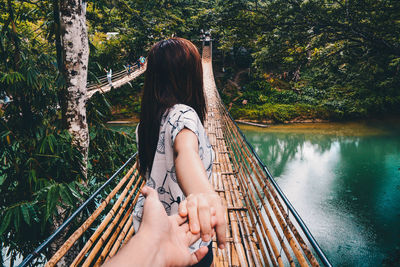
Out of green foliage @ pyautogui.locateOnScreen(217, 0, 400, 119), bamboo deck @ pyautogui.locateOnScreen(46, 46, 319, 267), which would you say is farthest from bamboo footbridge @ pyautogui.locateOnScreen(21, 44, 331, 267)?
green foliage @ pyautogui.locateOnScreen(217, 0, 400, 119)

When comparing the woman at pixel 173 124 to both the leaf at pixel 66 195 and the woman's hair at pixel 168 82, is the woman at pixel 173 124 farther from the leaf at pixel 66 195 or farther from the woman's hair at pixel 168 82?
the leaf at pixel 66 195

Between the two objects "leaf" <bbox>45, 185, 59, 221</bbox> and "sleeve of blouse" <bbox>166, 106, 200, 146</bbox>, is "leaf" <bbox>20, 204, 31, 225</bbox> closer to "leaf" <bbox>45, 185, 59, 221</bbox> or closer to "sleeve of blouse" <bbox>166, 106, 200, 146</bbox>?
"leaf" <bbox>45, 185, 59, 221</bbox>

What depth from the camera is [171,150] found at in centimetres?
46

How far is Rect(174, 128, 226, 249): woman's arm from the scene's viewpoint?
0.28 meters

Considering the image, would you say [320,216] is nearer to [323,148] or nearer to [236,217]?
[236,217]

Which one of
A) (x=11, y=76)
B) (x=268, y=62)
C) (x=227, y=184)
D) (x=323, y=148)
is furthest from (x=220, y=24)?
(x=323, y=148)

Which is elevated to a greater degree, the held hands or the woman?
the woman

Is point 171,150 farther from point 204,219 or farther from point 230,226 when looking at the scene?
point 230,226

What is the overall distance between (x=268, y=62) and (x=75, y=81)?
3.06 meters

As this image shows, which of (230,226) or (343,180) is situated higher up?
(230,226)

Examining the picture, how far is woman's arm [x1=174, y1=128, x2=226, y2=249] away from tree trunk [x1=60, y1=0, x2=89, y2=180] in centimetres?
119

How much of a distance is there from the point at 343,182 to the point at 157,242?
5.43 metres

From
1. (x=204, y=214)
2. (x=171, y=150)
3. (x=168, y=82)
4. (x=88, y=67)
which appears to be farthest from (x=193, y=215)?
(x=88, y=67)

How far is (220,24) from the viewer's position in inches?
156
